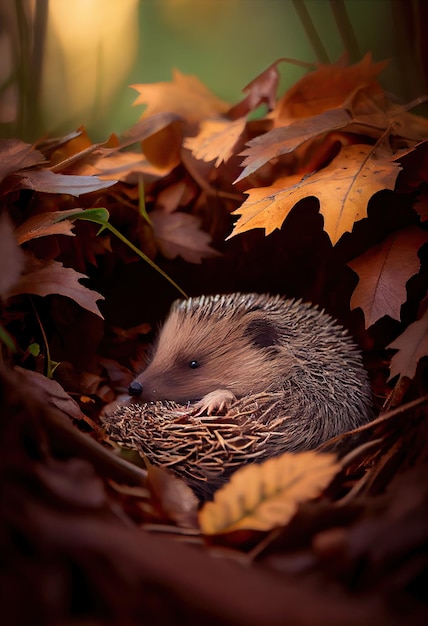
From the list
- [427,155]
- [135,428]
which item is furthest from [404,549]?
[427,155]

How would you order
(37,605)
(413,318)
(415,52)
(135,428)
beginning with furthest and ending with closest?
1. (415,52)
2. (413,318)
3. (135,428)
4. (37,605)

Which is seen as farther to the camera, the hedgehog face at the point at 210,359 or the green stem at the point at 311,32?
the green stem at the point at 311,32

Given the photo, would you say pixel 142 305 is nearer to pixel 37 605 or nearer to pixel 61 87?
pixel 61 87

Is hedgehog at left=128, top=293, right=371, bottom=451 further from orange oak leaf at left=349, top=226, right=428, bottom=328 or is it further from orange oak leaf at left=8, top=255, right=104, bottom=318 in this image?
orange oak leaf at left=8, top=255, right=104, bottom=318

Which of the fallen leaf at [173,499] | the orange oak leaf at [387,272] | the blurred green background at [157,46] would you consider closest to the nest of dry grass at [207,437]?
the fallen leaf at [173,499]

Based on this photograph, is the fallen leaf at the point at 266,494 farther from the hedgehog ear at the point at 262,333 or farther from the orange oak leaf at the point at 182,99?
the orange oak leaf at the point at 182,99

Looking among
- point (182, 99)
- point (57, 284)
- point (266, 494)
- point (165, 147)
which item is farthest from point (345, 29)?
point (266, 494)
